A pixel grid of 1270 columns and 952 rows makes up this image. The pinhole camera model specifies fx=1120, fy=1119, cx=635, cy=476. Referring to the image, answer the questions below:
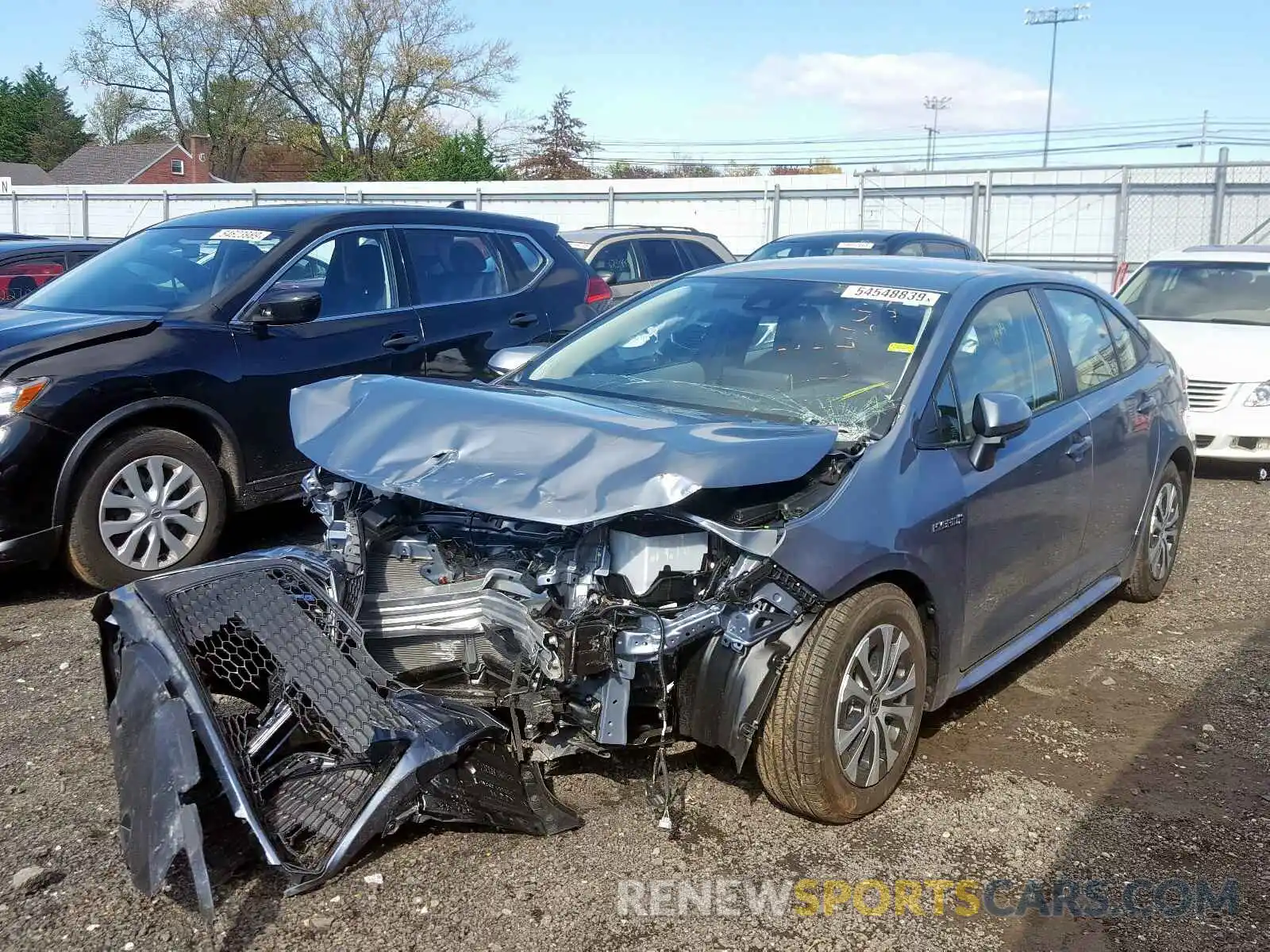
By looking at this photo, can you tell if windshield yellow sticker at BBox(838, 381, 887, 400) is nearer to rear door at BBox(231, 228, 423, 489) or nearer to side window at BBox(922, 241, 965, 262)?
rear door at BBox(231, 228, 423, 489)

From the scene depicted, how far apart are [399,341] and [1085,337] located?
3.71 meters

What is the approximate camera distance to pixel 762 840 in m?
3.38

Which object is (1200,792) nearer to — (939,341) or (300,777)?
(939,341)

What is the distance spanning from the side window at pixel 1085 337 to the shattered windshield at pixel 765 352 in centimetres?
94

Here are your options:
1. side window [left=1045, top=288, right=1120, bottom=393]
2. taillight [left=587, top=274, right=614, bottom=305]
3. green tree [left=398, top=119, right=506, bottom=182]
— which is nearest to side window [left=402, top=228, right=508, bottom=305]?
taillight [left=587, top=274, right=614, bottom=305]

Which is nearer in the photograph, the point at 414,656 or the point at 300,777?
the point at 300,777

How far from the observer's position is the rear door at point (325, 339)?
5895 mm

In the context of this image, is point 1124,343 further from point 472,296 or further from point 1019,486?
point 472,296

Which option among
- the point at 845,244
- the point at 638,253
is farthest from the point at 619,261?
the point at 845,244

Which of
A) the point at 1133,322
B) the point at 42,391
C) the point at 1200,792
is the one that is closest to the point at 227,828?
the point at 42,391

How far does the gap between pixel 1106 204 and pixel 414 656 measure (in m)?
18.2

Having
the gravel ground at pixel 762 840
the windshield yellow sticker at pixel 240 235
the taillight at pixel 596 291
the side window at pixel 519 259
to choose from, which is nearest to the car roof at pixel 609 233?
the taillight at pixel 596 291

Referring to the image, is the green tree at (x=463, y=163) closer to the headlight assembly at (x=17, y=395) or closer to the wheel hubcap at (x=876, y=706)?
the headlight assembly at (x=17, y=395)

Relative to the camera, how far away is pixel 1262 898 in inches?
123
